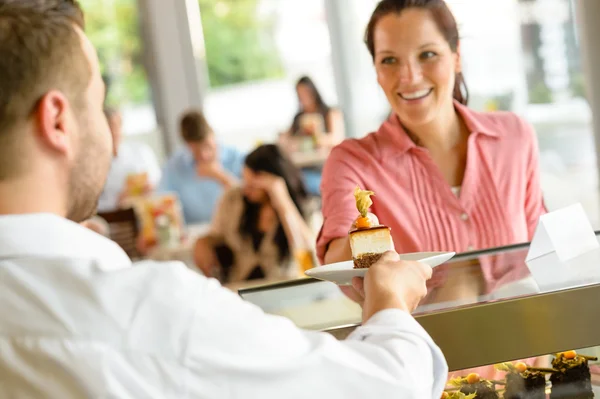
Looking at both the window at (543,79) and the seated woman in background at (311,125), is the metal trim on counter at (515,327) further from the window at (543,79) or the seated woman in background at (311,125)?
the seated woman in background at (311,125)

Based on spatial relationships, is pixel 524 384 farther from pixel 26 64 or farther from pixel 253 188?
pixel 253 188

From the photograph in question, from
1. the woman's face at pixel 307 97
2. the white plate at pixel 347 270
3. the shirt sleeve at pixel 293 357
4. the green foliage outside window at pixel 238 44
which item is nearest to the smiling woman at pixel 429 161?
the white plate at pixel 347 270

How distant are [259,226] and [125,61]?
3.44m

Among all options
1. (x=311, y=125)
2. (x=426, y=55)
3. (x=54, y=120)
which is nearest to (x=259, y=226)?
(x=311, y=125)

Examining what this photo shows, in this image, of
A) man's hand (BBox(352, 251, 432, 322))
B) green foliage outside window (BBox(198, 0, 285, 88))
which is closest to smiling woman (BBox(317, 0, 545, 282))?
man's hand (BBox(352, 251, 432, 322))

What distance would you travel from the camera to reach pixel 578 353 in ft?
4.39

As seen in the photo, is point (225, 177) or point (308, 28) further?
point (308, 28)

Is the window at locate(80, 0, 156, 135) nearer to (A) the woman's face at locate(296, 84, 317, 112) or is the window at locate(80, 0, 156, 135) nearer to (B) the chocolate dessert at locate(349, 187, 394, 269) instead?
(A) the woman's face at locate(296, 84, 317, 112)

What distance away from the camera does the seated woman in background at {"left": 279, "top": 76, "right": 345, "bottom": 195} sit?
6424 millimetres

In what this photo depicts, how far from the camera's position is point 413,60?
1654 millimetres

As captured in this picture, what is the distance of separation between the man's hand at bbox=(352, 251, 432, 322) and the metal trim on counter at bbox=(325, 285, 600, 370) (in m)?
0.11

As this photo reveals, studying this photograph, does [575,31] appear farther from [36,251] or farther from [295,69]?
[36,251]

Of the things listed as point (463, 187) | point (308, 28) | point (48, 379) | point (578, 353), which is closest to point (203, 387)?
point (48, 379)

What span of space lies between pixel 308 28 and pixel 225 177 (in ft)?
7.03
